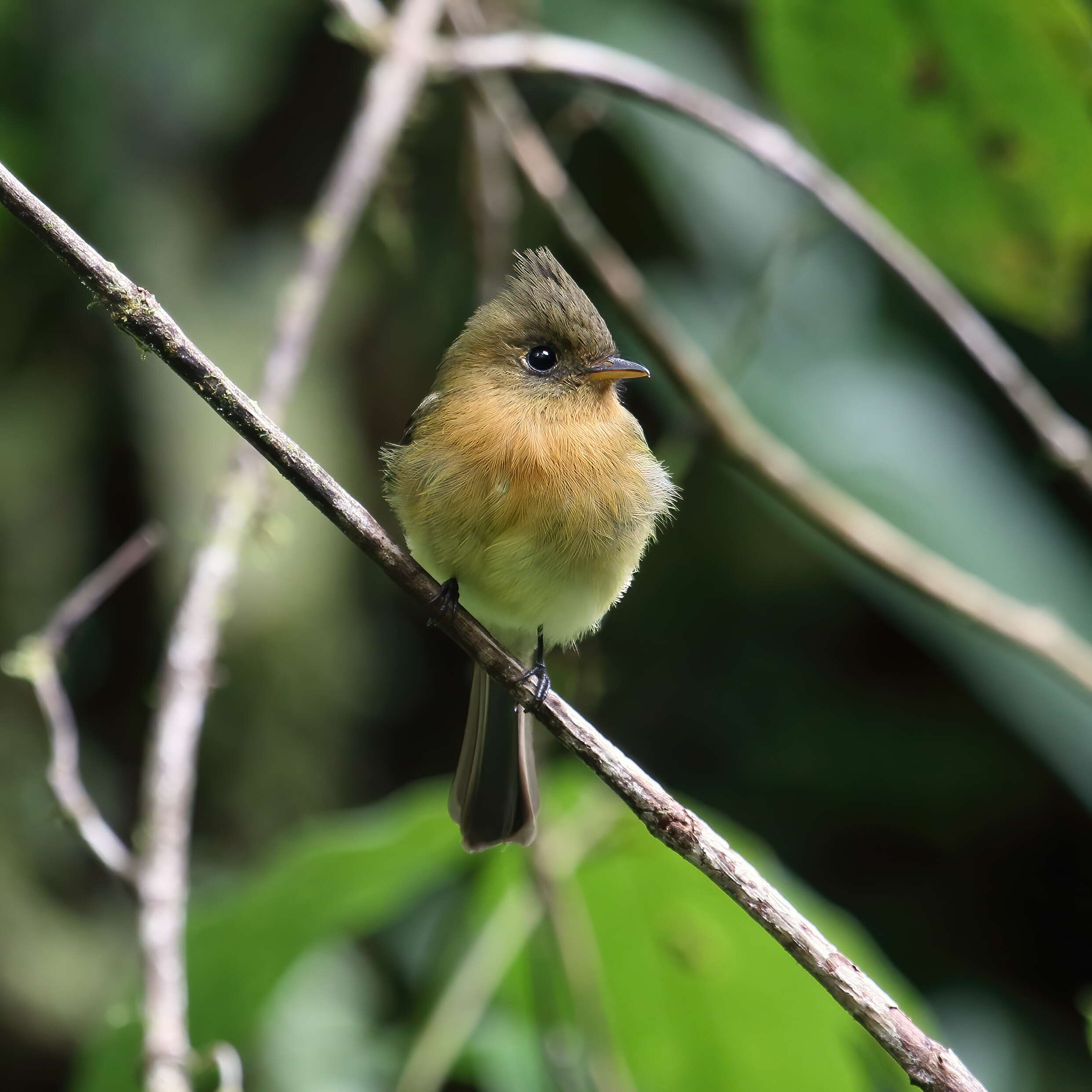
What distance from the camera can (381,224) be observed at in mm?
3807

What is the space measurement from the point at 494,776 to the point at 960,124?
2.17 m

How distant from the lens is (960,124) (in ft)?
11.3

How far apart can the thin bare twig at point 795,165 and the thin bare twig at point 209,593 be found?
0.83ft

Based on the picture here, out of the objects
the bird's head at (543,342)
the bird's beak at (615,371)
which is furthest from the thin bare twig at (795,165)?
the bird's beak at (615,371)

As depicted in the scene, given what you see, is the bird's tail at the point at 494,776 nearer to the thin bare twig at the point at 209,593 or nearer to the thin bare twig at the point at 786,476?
the thin bare twig at the point at 209,593

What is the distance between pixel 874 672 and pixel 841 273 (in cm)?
152

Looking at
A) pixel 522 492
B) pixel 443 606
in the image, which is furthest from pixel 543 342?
pixel 443 606

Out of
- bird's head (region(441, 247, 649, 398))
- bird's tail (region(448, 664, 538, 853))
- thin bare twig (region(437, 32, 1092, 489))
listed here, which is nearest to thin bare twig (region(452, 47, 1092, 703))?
thin bare twig (region(437, 32, 1092, 489))

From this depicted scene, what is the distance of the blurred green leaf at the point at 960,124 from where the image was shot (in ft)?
10.8

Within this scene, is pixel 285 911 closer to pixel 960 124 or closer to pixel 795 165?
pixel 795 165

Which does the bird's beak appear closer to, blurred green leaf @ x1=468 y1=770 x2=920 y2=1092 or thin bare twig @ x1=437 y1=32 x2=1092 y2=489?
thin bare twig @ x1=437 y1=32 x2=1092 y2=489

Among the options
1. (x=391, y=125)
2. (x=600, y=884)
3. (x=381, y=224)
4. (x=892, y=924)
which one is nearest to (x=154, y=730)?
(x=600, y=884)

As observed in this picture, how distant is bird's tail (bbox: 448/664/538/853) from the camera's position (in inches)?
108

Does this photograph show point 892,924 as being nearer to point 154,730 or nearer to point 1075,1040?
point 1075,1040
